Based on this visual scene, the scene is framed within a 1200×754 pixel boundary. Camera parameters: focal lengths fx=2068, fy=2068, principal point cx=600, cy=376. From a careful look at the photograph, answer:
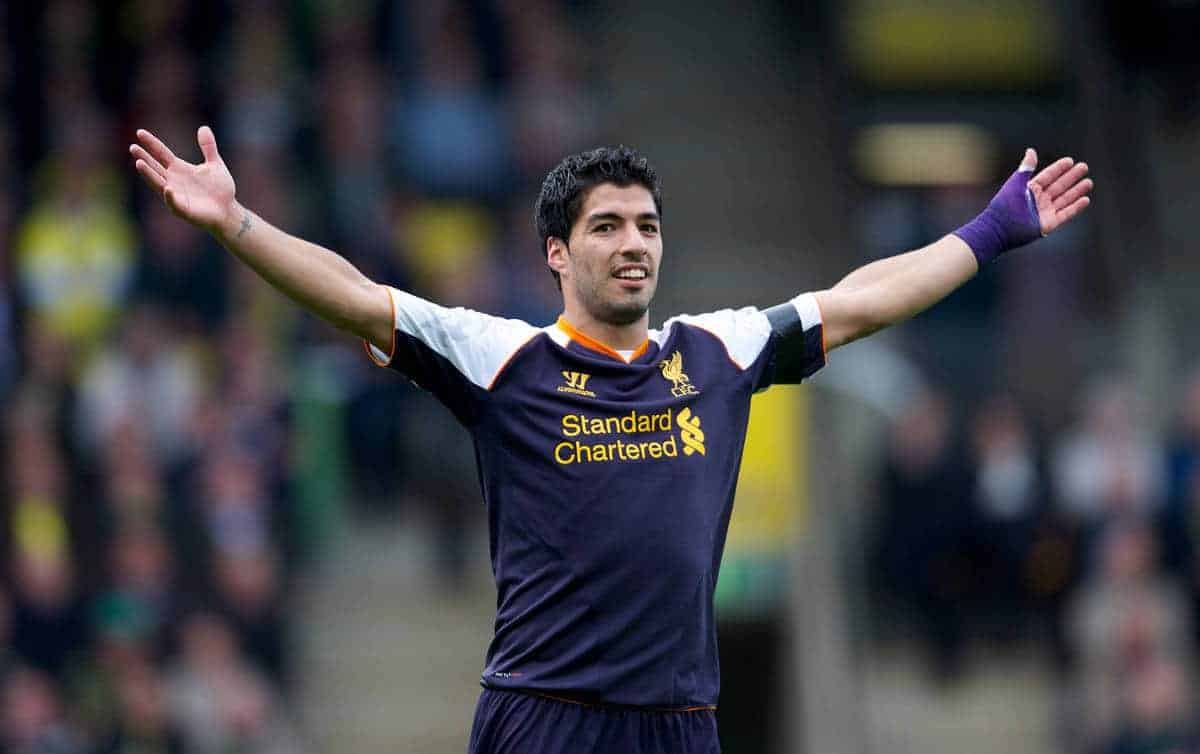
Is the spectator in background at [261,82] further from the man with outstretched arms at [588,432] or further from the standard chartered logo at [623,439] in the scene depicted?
the standard chartered logo at [623,439]

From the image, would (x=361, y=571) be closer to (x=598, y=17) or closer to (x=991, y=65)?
(x=598, y=17)

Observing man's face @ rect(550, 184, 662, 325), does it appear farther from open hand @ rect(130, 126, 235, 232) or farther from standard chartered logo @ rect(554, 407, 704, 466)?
open hand @ rect(130, 126, 235, 232)

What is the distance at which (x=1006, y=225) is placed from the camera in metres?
6.29

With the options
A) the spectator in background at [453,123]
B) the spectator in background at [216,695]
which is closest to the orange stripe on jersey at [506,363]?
the spectator in background at [216,695]

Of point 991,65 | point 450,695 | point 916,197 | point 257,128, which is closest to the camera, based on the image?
point 450,695

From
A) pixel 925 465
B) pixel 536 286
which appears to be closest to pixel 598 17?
pixel 536 286

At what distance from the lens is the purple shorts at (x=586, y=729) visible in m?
5.50

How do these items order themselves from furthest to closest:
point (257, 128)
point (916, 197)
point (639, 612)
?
point (916, 197)
point (257, 128)
point (639, 612)

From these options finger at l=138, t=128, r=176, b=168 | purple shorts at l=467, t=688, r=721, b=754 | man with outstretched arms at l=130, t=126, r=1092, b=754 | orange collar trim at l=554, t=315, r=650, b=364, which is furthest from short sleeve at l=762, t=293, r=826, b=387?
finger at l=138, t=128, r=176, b=168

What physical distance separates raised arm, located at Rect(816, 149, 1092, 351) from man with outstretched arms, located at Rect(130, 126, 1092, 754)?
12 cm

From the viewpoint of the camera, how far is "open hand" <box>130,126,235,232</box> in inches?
214

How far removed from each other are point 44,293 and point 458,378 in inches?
310

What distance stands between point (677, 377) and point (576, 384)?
30 cm

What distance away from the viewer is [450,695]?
12.5 metres
